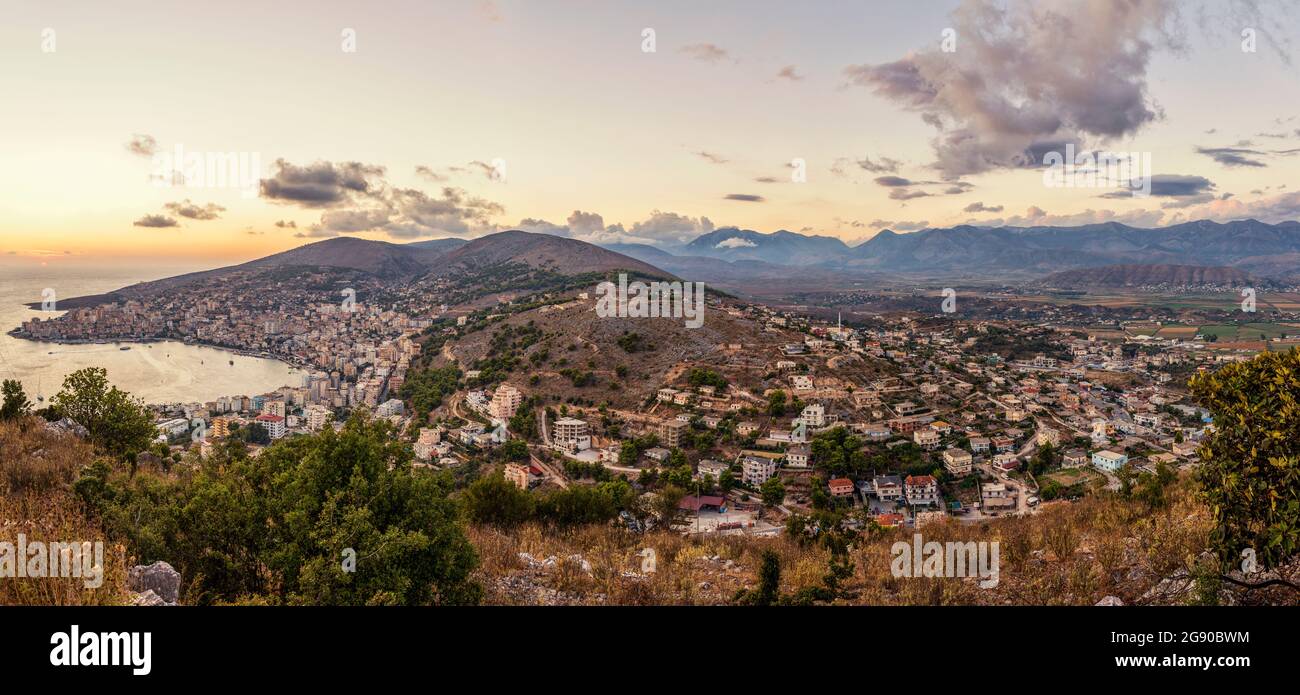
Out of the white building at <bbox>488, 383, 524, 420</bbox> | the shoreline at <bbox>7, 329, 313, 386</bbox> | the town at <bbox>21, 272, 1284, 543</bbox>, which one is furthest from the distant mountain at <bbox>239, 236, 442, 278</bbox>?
the white building at <bbox>488, 383, 524, 420</bbox>

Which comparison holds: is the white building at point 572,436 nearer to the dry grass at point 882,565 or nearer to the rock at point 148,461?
the rock at point 148,461

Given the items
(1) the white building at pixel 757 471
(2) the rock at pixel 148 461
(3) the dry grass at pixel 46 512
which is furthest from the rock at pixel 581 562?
(1) the white building at pixel 757 471

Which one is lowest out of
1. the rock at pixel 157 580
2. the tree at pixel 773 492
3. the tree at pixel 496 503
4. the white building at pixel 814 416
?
the tree at pixel 773 492

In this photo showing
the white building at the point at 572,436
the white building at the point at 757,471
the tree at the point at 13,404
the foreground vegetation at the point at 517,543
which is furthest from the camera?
the white building at the point at 572,436

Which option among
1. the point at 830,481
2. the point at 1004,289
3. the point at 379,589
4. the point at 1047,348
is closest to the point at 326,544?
the point at 379,589

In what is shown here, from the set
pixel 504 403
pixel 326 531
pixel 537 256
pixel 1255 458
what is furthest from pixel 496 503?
pixel 537 256

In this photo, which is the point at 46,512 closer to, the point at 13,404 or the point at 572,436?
the point at 13,404
